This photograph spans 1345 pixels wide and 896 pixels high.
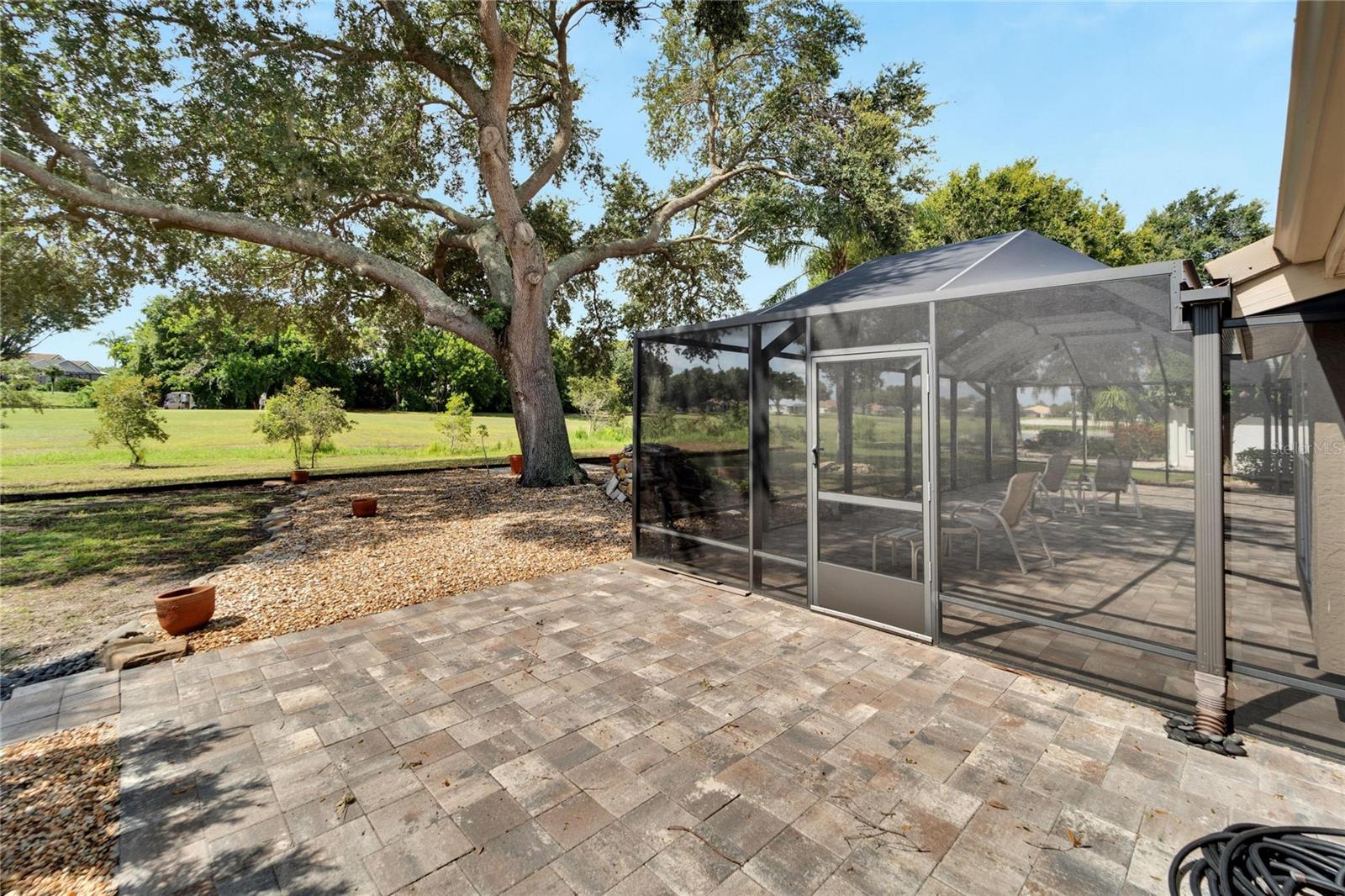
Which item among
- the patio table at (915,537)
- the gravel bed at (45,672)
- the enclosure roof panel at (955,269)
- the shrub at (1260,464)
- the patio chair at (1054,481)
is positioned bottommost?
the gravel bed at (45,672)

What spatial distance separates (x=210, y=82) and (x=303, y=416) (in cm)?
689

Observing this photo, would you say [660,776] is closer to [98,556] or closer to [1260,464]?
[1260,464]

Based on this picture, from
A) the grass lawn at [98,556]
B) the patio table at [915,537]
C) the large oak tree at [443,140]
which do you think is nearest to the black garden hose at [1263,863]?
the patio table at [915,537]

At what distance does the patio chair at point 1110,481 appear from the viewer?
11.2 feet

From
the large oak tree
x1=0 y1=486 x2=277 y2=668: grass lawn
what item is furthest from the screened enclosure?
the large oak tree

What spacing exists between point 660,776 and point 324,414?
1313 cm

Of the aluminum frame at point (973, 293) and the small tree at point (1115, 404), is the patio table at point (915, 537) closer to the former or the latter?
the small tree at point (1115, 404)

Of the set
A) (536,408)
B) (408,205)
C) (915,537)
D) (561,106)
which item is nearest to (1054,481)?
(915,537)

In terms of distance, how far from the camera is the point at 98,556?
Result: 6.81 metres

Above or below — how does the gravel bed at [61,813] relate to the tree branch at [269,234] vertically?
below

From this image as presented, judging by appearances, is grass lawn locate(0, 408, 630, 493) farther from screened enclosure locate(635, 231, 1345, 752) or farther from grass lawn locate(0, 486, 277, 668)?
screened enclosure locate(635, 231, 1345, 752)

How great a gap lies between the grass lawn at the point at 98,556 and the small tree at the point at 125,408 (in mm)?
2466

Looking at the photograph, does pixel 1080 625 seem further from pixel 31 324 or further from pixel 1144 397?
pixel 31 324

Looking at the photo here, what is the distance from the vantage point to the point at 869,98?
10352 millimetres
